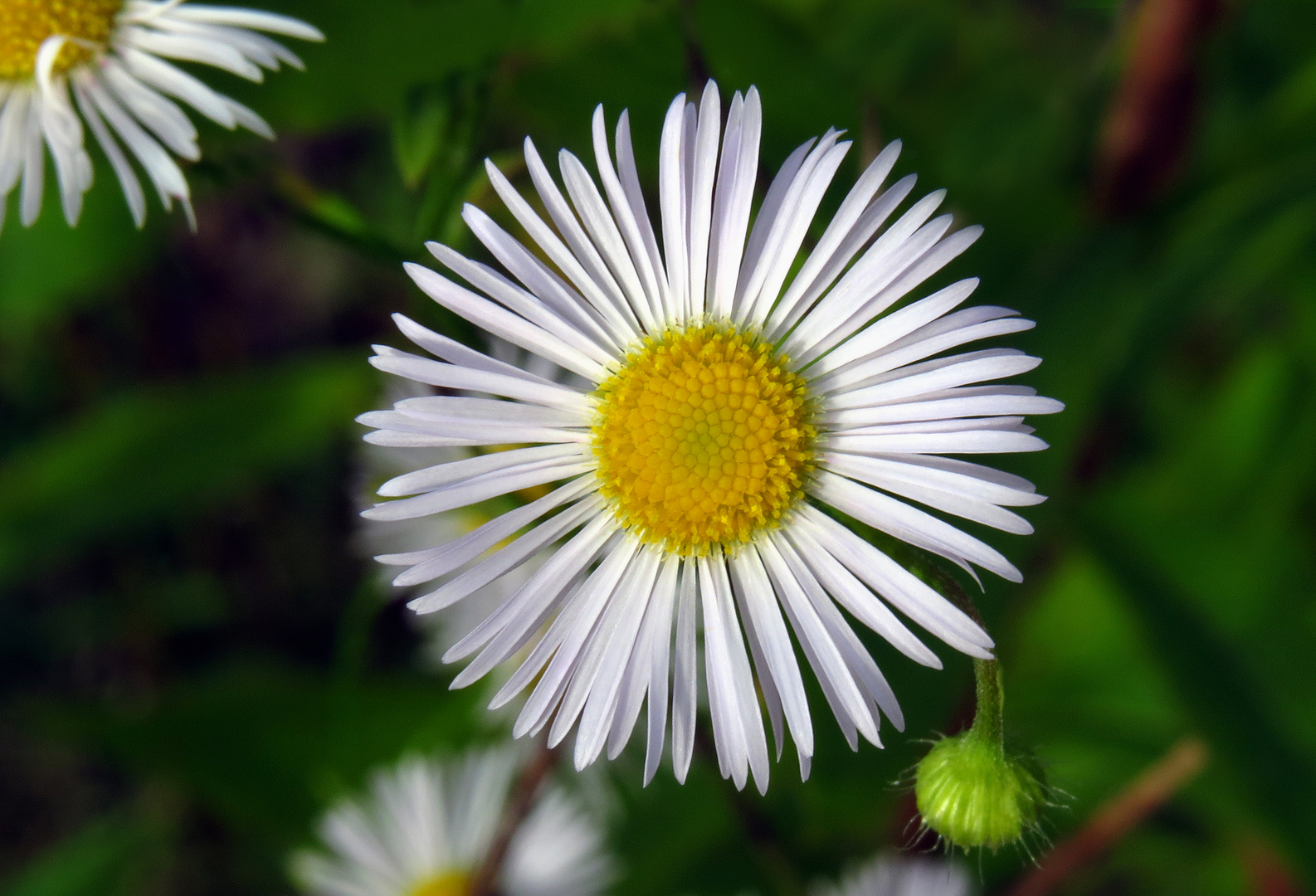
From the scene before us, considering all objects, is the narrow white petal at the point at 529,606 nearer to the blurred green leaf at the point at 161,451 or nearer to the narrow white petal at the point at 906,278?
the narrow white petal at the point at 906,278

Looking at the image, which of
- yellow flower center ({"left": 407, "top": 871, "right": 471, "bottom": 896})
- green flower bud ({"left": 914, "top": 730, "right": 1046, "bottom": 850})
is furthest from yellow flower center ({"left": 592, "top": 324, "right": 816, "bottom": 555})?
yellow flower center ({"left": 407, "top": 871, "right": 471, "bottom": 896})

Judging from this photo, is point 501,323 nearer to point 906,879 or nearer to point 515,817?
point 515,817

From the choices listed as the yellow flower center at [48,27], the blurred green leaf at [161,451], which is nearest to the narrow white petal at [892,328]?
the yellow flower center at [48,27]

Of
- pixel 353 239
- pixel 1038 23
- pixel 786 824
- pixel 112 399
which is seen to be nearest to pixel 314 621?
pixel 112 399

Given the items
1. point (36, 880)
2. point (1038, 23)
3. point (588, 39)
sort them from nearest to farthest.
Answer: point (588, 39)
point (36, 880)
point (1038, 23)

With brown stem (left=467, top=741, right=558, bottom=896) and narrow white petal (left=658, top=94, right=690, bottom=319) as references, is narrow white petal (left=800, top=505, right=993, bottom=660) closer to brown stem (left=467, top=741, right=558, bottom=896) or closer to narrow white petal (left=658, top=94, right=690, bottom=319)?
narrow white petal (left=658, top=94, right=690, bottom=319)

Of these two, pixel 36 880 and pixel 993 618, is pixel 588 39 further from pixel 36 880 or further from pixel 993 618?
pixel 36 880

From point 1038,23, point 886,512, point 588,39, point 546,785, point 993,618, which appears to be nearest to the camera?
point 886,512
